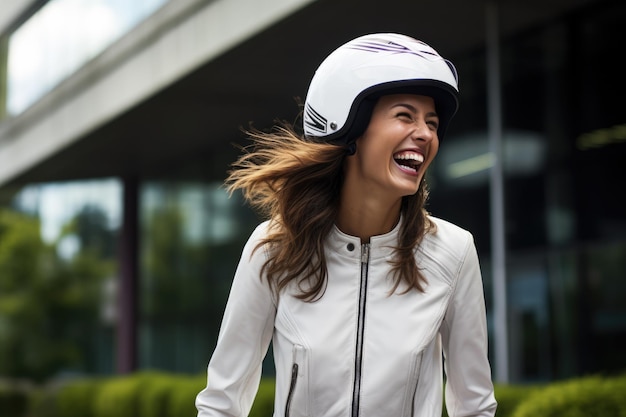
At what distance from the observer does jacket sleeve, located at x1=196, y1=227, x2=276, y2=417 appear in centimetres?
292

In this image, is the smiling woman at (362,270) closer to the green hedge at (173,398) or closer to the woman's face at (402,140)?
the woman's face at (402,140)

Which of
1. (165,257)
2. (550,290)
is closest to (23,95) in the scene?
(165,257)

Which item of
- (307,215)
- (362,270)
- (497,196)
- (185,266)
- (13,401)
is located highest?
(497,196)

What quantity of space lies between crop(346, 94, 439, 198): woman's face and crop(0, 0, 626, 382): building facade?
825cm

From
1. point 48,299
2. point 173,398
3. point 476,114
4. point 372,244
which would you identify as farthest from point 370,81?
point 48,299

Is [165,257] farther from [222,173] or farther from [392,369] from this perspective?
[392,369]

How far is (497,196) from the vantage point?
37.9 ft

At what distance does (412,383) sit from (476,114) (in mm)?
10786

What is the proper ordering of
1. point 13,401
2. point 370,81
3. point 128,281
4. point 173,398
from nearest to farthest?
point 370,81 → point 173,398 → point 128,281 → point 13,401

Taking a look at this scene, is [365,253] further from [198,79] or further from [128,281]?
[128,281]

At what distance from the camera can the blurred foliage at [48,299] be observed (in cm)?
2366

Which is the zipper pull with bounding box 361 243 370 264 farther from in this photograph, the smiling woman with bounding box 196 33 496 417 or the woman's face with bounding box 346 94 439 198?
the woman's face with bounding box 346 94 439 198

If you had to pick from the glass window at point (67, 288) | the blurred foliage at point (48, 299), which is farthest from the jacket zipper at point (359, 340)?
the blurred foliage at point (48, 299)

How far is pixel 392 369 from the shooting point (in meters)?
2.75
